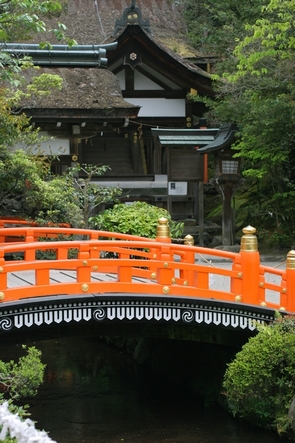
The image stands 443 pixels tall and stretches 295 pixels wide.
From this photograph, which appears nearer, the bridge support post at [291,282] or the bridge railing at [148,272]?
the bridge railing at [148,272]

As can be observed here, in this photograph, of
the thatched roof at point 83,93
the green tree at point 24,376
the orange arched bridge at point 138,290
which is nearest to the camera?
the green tree at point 24,376

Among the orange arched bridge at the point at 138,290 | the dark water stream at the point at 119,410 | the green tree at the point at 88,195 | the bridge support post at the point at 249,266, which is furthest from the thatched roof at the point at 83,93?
the bridge support post at the point at 249,266

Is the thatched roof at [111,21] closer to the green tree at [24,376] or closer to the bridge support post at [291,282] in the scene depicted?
the bridge support post at [291,282]

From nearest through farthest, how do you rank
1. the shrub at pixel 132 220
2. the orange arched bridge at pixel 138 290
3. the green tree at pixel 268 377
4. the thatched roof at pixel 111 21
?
the orange arched bridge at pixel 138 290
the green tree at pixel 268 377
the shrub at pixel 132 220
the thatched roof at pixel 111 21

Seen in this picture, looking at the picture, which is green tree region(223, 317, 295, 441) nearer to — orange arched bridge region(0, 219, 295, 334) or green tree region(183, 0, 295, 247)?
orange arched bridge region(0, 219, 295, 334)

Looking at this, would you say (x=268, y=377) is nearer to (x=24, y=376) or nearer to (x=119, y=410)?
(x=119, y=410)

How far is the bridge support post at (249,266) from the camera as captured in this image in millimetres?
10203

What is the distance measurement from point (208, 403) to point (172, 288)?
2.56 meters

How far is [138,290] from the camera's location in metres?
9.90

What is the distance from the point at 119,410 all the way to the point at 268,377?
2.88 m

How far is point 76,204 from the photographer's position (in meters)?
15.5

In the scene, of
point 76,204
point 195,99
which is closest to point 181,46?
point 195,99

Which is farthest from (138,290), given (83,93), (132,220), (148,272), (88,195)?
(83,93)

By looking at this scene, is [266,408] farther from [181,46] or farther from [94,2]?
[94,2]
